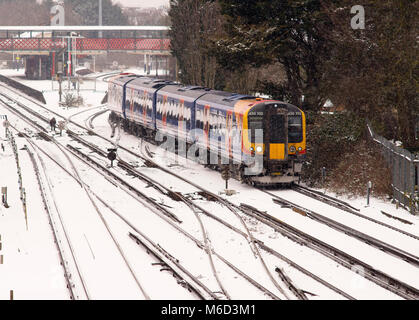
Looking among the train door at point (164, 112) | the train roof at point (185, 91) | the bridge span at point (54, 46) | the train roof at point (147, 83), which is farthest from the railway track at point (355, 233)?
the bridge span at point (54, 46)

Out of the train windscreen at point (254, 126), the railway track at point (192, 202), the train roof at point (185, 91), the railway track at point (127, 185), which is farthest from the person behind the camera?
the train roof at point (185, 91)

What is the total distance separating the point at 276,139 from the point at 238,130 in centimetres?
142

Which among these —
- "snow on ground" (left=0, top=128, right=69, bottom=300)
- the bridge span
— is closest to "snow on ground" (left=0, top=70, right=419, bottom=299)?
"snow on ground" (left=0, top=128, right=69, bottom=300)

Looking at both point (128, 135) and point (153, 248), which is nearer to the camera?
point (153, 248)

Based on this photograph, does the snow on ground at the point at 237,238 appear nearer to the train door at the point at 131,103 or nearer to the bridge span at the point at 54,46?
the train door at the point at 131,103

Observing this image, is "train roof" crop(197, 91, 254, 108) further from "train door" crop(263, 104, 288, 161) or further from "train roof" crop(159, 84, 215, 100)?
"train door" crop(263, 104, 288, 161)

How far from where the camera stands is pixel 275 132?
25031 mm

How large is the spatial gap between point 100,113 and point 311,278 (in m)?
43.0

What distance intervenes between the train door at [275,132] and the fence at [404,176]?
11.8 ft

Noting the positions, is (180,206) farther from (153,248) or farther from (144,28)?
(144,28)

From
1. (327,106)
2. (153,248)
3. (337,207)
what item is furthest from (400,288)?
(327,106)

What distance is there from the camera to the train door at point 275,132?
81.8ft

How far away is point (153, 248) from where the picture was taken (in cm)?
1738

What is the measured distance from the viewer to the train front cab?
2486cm
